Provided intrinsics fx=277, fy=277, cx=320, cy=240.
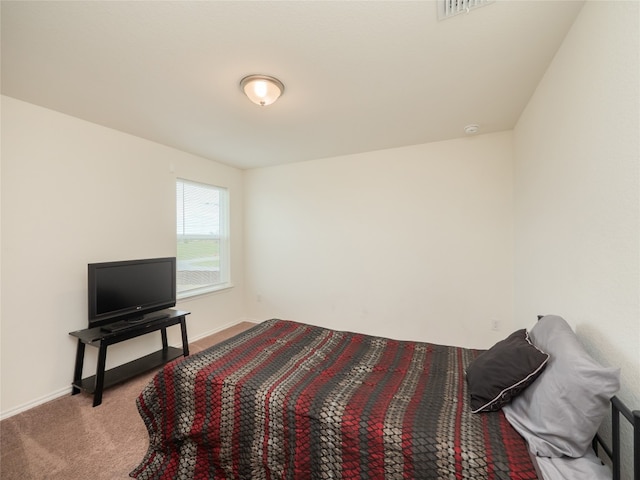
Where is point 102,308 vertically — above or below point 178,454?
above

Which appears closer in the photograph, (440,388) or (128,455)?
(440,388)

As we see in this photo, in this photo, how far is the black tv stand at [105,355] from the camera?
7.64ft

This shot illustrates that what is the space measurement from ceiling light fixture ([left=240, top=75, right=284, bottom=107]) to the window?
210 cm

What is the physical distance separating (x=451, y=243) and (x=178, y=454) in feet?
10.3

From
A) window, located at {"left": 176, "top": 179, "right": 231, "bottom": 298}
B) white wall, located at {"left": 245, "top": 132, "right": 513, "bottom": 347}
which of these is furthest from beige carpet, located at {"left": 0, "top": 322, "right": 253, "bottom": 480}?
white wall, located at {"left": 245, "top": 132, "right": 513, "bottom": 347}

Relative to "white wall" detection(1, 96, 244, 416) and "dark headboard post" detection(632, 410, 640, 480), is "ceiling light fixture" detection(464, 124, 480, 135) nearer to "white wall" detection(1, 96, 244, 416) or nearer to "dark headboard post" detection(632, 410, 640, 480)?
"dark headboard post" detection(632, 410, 640, 480)

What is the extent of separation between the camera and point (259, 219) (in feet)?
14.8

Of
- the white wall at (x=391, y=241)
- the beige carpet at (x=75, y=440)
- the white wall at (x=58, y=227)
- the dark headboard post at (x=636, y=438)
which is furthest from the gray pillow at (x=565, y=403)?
the white wall at (x=58, y=227)

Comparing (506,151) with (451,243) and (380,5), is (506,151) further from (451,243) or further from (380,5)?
(380,5)

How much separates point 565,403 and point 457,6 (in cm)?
183

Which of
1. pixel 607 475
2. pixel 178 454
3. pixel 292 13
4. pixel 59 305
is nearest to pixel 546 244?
pixel 607 475

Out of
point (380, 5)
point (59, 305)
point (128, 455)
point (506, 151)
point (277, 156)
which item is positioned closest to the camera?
point (380, 5)

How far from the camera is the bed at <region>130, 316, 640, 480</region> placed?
112 centimetres

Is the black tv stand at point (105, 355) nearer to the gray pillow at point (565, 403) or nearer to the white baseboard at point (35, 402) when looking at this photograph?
the white baseboard at point (35, 402)
